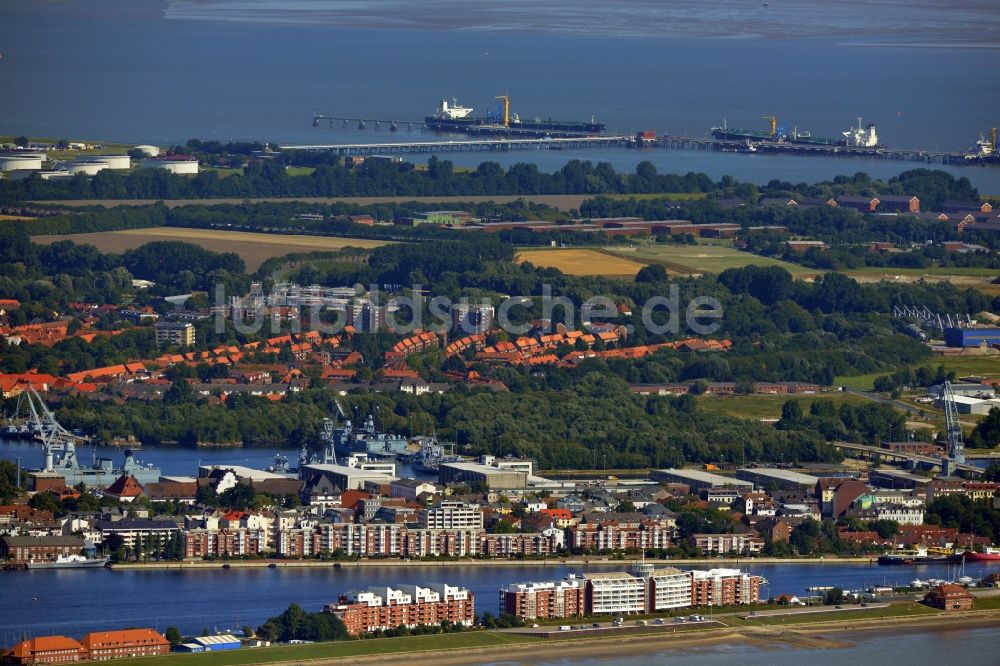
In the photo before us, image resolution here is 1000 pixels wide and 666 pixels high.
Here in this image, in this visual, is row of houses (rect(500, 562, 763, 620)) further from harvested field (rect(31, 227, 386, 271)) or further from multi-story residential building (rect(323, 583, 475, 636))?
harvested field (rect(31, 227, 386, 271))

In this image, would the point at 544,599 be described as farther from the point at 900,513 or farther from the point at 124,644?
the point at 900,513

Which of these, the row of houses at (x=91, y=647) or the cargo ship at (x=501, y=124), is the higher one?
the cargo ship at (x=501, y=124)

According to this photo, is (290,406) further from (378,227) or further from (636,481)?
(378,227)

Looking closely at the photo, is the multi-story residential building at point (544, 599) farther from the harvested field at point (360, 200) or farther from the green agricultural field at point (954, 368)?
the harvested field at point (360, 200)

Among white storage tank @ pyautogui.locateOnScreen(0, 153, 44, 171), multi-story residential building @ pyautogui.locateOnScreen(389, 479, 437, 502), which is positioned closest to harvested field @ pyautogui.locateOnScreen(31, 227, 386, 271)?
white storage tank @ pyautogui.locateOnScreen(0, 153, 44, 171)

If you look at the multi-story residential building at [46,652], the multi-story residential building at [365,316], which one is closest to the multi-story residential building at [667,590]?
the multi-story residential building at [46,652]


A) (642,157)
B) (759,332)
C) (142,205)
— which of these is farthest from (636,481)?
(642,157)
